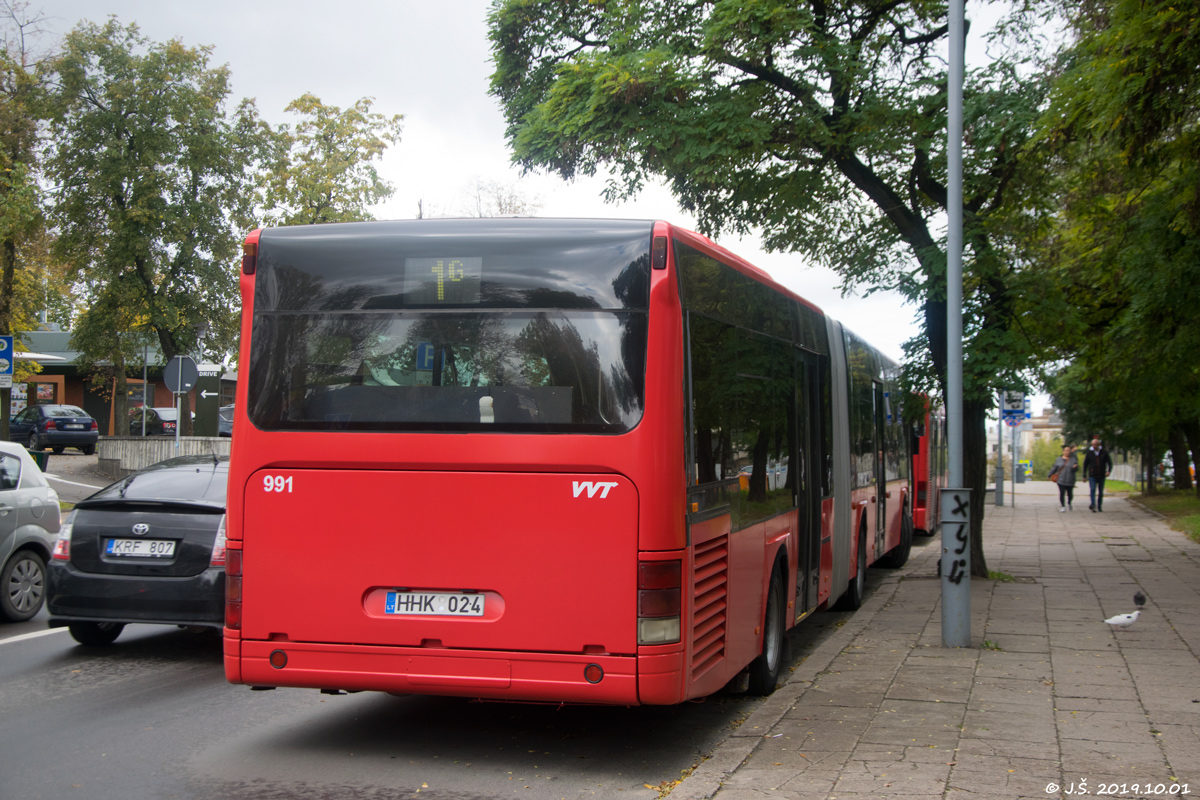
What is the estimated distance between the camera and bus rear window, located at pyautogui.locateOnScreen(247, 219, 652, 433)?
5836mm

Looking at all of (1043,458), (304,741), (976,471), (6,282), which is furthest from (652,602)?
(1043,458)

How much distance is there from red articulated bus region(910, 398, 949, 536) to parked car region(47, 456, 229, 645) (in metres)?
13.0

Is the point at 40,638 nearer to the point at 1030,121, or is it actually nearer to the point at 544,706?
the point at 544,706

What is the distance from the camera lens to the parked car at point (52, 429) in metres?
37.3

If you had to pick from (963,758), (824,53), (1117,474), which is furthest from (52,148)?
(1117,474)

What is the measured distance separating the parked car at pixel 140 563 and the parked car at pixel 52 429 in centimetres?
3120

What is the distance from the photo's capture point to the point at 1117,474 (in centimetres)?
9469

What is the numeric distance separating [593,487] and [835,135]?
962cm

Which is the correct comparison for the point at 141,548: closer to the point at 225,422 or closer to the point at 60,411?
the point at 60,411

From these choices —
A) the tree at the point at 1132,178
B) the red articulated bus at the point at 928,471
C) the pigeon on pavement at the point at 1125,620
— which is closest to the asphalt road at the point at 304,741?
the pigeon on pavement at the point at 1125,620

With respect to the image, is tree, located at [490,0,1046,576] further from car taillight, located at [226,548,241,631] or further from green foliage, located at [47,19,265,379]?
green foliage, located at [47,19,265,379]

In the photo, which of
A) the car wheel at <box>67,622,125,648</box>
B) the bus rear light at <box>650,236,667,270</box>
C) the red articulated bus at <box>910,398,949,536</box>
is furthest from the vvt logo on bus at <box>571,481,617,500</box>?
the red articulated bus at <box>910,398,949,536</box>

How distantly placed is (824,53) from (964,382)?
425 centimetres

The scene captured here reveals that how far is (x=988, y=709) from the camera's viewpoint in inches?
289
